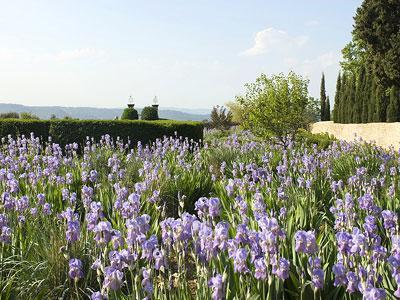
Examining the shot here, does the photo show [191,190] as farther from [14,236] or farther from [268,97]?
[268,97]

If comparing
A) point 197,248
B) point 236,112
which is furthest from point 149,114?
point 197,248

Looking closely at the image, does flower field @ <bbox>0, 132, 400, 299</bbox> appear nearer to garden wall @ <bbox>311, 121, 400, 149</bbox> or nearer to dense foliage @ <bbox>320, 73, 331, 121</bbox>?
garden wall @ <bbox>311, 121, 400, 149</bbox>

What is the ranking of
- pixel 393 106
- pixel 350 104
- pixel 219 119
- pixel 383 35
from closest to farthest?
pixel 383 35 → pixel 393 106 → pixel 350 104 → pixel 219 119

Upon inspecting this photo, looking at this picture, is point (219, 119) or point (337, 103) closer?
point (337, 103)

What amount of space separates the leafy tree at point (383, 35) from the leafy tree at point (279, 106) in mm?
3914

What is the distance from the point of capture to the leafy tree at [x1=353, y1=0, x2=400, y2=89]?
18219 mm

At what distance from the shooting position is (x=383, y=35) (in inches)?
747

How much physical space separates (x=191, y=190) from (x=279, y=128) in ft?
33.1

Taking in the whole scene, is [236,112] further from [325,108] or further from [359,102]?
[359,102]

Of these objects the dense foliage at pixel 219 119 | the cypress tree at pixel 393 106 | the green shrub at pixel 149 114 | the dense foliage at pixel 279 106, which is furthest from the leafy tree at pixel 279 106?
the dense foliage at pixel 219 119

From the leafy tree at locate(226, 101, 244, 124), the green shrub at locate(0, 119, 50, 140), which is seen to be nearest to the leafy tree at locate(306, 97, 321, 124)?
the leafy tree at locate(226, 101, 244, 124)

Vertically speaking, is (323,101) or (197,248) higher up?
(323,101)

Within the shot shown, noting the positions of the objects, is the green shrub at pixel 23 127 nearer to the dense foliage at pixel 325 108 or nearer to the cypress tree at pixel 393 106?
the cypress tree at pixel 393 106

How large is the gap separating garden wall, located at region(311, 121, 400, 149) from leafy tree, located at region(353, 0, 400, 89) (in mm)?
1853
